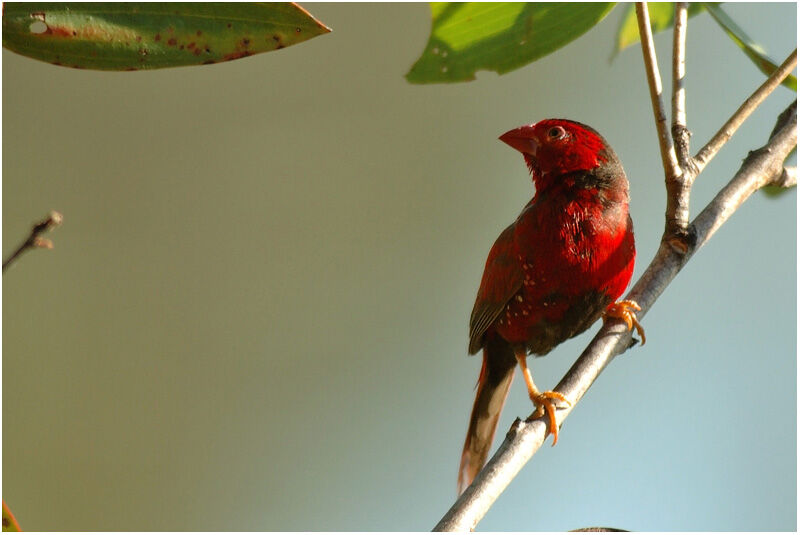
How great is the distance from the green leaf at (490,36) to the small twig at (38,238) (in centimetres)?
60

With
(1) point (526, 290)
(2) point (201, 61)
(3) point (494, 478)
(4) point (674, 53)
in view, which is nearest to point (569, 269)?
(1) point (526, 290)

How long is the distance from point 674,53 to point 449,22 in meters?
0.30

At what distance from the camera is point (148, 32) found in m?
0.78

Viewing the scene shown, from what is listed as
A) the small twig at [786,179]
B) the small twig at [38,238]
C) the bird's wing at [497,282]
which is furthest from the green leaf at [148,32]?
the small twig at [786,179]

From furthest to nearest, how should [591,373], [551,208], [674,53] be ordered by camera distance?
1. [551,208]
2. [674,53]
3. [591,373]

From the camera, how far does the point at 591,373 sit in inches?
33.0

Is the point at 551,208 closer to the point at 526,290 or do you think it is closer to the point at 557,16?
the point at 526,290

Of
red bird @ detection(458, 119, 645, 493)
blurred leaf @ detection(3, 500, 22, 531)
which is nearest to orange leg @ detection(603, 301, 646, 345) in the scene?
red bird @ detection(458, 119, 645, 493)

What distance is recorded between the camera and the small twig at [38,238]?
0.52 meters

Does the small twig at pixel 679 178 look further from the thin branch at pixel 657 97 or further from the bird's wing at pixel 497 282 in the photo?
the bird's wing at pixel 497 282

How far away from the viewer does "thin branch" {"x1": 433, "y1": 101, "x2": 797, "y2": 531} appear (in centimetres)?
69

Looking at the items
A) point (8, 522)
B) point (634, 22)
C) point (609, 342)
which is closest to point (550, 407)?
point (609, 342)

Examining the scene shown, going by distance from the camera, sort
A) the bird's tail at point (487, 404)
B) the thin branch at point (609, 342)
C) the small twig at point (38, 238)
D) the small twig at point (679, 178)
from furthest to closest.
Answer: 1. the bird's tail at point (487, 404)
2. the small twig at point (679, 178)
3. the thin branch at point (609, 342)
4. the small twig at point (38, 238)

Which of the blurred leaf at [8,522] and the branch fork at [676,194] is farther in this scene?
the branch fork at [676,194]
